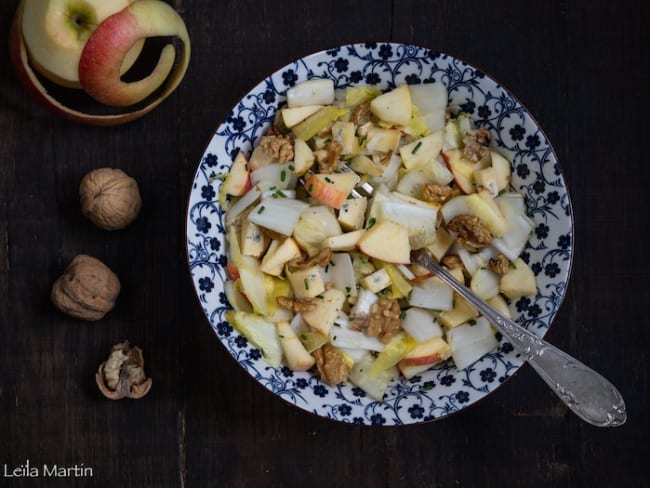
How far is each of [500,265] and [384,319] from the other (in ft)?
1.10

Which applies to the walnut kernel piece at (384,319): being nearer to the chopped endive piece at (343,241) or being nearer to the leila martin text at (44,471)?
the chopped endive piece at (343,241)

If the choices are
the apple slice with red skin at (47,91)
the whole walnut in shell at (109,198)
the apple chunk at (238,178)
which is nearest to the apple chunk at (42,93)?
the apple slice with red skin at (47,91)

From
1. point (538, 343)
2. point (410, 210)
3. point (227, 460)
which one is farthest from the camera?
point (227, 460)

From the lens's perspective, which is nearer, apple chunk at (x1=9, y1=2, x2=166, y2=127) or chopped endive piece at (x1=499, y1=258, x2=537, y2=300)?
chopped endive piece at (x1=499, y1=258, x2=537, y2=300)

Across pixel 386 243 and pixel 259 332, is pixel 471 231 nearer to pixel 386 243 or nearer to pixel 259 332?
pixel 386 243

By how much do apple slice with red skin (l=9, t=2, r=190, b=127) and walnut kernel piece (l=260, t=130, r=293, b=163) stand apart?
0.38 meters

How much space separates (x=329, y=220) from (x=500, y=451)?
0.91 meters

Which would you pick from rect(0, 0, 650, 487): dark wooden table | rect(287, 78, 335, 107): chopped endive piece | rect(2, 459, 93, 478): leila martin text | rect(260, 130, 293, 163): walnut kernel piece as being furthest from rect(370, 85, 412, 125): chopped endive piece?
rect(2, 459, 93, 478): leila martin text

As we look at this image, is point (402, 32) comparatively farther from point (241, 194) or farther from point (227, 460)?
point (227, 460)

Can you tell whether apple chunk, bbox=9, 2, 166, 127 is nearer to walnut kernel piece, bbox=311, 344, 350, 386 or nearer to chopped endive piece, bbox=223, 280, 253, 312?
chopped endive piece, bbox=223, 280, 253, 312

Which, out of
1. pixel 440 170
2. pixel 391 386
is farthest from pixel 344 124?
pixel 391 386

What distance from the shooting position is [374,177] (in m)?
1.85

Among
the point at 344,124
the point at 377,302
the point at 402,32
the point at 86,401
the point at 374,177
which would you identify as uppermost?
the point at 402,32

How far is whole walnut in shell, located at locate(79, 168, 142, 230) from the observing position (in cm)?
192
